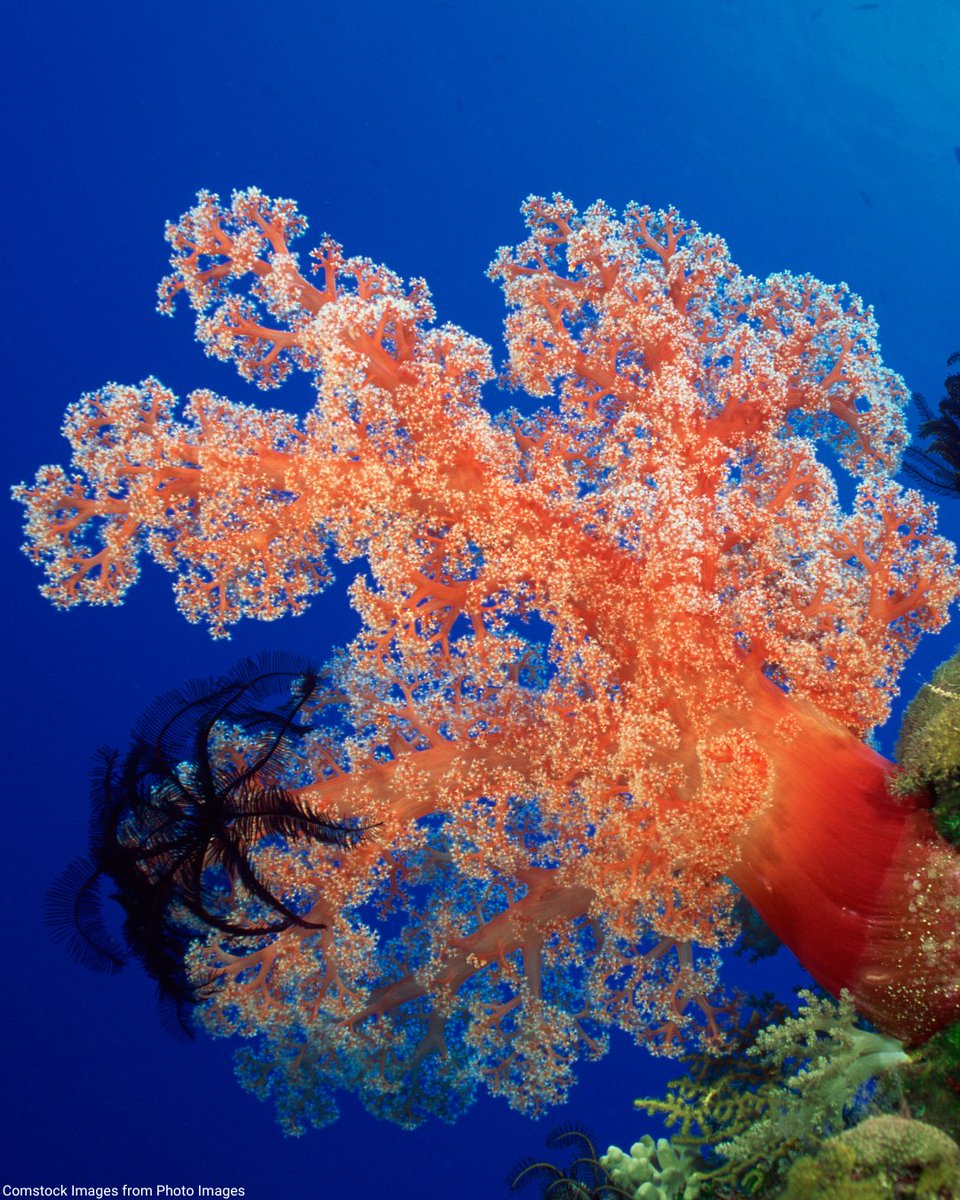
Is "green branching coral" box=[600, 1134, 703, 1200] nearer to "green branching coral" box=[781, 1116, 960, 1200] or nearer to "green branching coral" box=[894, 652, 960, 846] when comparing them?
"green branching coral" box=[781, 1116, 960, 1200]

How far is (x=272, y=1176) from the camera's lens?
20.5 meters

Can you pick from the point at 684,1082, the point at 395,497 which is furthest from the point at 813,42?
the point at 684,1082

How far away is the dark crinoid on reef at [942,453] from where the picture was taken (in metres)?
5.62

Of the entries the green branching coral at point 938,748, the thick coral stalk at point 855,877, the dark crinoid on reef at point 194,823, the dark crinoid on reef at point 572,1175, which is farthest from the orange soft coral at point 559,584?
the dark crinoid on reef at point 572,1175

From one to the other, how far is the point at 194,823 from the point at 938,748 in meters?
3.95

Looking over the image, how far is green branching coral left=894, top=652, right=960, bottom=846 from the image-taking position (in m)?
3.41

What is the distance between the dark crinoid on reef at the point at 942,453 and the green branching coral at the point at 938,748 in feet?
8.76

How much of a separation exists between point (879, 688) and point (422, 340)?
378cm

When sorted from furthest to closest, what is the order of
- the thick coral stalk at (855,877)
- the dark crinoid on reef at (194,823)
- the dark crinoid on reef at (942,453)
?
1. the dark crinoid on reef at (942,453)
2. the dark crinoid on reef at (194,823)
3. the thick coral stalk at (855,877)

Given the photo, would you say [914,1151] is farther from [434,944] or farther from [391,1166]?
[391,1166]

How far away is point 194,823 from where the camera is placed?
4.29 meters

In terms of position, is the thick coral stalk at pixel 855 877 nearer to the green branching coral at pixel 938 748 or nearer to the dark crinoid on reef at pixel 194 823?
the green branching coral at pixel 938 748

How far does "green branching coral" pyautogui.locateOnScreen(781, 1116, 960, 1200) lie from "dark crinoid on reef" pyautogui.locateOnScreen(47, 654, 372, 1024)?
2977 millimetres

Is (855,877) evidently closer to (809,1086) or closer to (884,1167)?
(809,1086)
